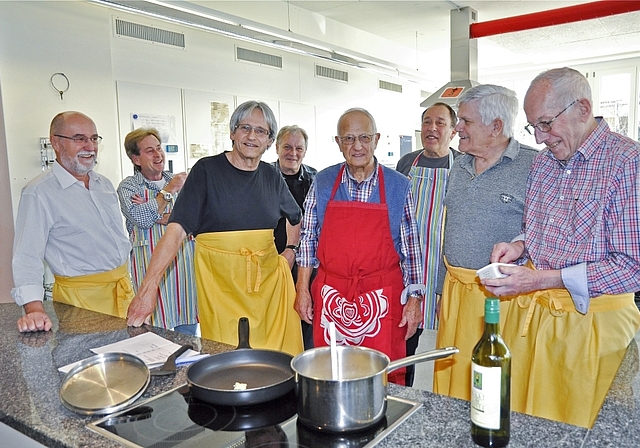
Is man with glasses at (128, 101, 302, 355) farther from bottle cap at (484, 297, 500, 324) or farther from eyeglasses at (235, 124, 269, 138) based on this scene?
bottle cap at (484, 297, 500, 324)

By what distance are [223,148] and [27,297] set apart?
11.8 ft

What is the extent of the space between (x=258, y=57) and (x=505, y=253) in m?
4.37

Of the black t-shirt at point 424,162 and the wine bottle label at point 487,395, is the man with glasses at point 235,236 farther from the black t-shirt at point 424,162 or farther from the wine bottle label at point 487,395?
the black t-shirt at point 424,162

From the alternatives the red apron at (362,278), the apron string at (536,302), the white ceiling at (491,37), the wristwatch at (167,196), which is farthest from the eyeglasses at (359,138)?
the white ceiling at (491,37)

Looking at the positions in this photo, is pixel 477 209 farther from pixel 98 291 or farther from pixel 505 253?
pixel 98 291

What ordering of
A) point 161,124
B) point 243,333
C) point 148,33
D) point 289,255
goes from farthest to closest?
1. point 161,124
2. point 148,33
3. point 289,255
4. point 243,333

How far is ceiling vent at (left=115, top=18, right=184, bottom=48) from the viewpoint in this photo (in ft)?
13.7

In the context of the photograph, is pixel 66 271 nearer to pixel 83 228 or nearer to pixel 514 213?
pixel 83 228

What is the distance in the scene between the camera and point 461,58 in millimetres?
5367

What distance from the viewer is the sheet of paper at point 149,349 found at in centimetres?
140

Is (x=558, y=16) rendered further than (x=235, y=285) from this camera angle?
Yes

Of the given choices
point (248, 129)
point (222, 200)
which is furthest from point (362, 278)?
point (248, 129)

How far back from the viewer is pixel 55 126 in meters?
2.23

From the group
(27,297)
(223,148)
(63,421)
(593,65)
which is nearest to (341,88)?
(223,148)
